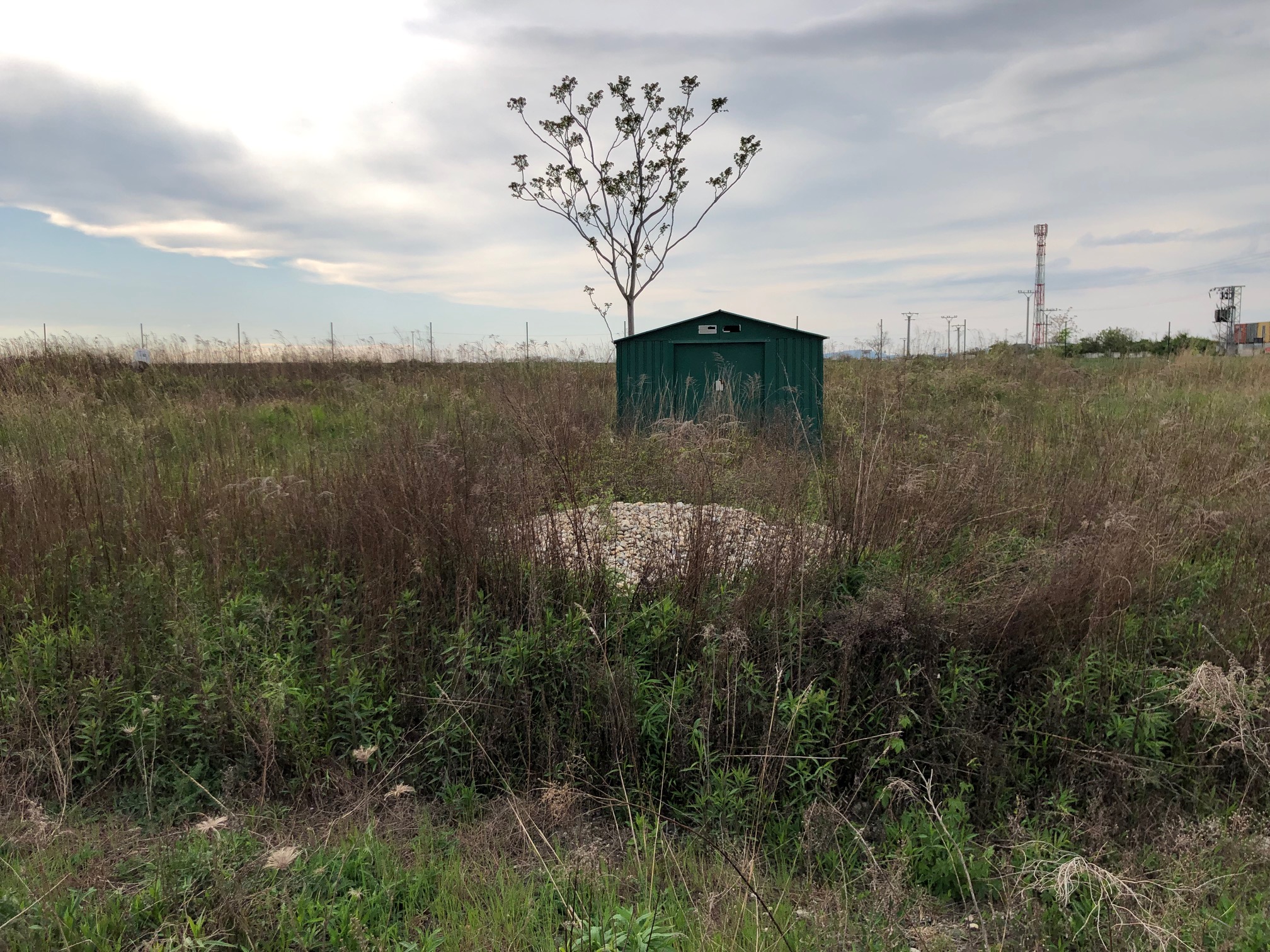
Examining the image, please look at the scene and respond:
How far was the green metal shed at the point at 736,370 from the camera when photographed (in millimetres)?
10422

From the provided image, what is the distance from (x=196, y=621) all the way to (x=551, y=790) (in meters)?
2.38

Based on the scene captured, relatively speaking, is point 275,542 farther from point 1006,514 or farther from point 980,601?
point 1006,514

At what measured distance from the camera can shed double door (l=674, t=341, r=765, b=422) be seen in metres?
10.4

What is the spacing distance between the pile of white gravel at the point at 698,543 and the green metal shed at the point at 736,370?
5648 mm

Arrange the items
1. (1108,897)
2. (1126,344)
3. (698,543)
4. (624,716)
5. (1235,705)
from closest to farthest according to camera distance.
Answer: (1108,897)
(1235,705)
(624,716)
(698,543)
(1126,344)

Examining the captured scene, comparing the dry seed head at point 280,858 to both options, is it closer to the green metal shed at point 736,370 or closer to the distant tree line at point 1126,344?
the green metal shed at point 736,370

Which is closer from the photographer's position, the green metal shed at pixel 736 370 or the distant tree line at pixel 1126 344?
the green metal shed at pixel 736 370

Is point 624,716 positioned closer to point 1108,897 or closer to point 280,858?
point 280,858

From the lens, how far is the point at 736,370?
10.5 m

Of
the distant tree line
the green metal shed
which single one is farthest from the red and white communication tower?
the green metal shed

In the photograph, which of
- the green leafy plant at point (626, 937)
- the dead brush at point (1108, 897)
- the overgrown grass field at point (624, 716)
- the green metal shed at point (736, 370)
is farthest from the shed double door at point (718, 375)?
the green leafy plant at point (626, 937)

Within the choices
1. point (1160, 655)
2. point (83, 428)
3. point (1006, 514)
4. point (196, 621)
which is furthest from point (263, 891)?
point (83, 428)

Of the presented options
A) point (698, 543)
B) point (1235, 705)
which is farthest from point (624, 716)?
point (1235, 705)

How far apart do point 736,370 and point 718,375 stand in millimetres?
272
